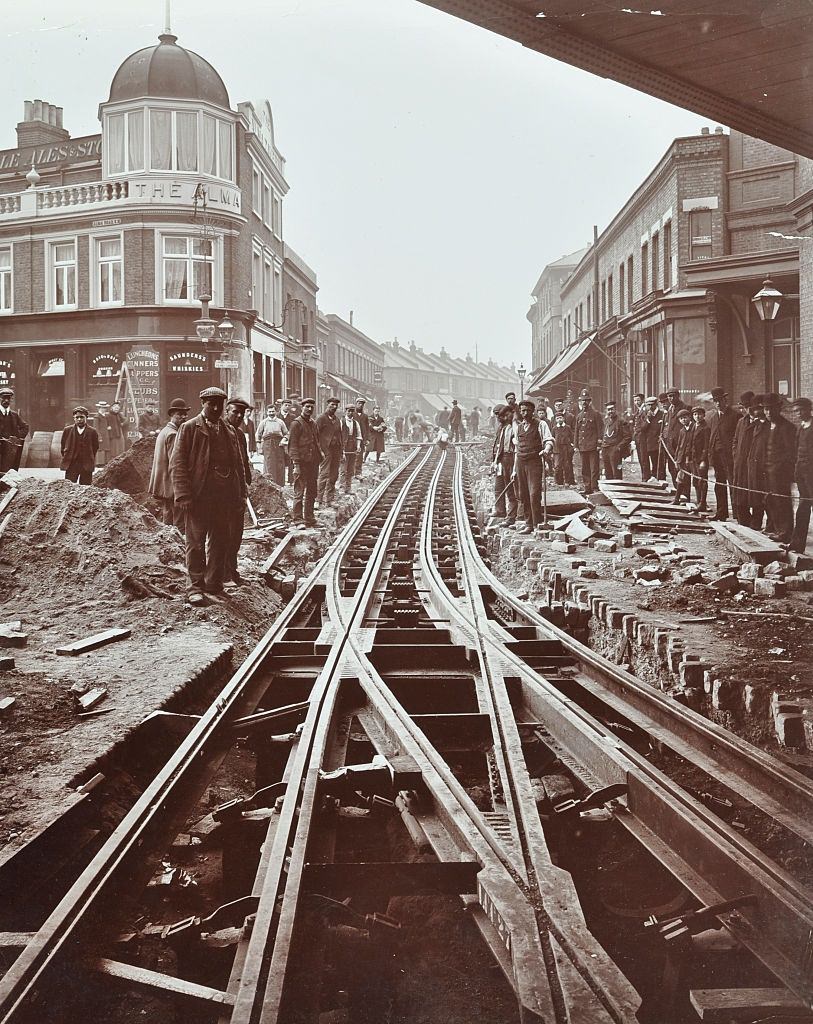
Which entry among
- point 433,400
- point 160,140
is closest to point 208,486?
point 160,140

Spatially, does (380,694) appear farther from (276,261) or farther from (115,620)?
(276,261)

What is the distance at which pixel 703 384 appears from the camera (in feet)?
52.7

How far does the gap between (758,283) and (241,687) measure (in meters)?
11.9

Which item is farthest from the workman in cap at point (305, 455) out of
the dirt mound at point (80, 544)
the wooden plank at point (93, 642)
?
the wooden plank at point (93, 642)

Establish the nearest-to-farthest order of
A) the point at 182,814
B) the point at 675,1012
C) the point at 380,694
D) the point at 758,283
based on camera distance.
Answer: the point at 675,1012, the point at 182,814, the point at 380,694, the point at 758,283

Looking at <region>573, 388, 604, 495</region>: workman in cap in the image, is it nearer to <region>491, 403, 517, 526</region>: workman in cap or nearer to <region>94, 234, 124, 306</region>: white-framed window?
<region>491, 403, 517, 526</region>: workman in cap

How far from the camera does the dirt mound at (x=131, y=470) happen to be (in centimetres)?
1236

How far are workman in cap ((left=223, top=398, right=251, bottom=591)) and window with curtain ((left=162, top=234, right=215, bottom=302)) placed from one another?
5.21ft

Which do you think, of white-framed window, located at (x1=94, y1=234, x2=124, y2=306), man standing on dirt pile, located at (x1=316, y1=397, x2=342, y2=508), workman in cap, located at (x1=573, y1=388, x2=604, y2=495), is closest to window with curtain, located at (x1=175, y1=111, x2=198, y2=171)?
white-framed window, located at (x1=94, y1=234, x2=124, y2=306)

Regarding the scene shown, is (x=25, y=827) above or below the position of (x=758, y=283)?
below

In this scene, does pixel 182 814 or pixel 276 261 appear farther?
pixel 276 261

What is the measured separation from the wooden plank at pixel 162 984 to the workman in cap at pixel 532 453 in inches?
425

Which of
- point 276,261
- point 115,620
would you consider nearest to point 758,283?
point 276,261

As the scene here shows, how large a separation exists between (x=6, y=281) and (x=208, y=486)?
A: 377cm
